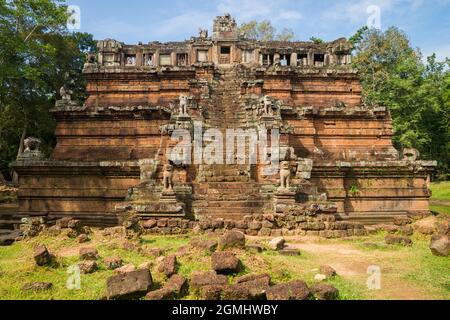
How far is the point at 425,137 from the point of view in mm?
33875

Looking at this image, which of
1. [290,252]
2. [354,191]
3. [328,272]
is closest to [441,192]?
[354,191]

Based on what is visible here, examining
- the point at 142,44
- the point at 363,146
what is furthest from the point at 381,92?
the point at 142,44

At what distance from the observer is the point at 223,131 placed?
49.8ft

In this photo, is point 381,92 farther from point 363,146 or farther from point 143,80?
point 143,80

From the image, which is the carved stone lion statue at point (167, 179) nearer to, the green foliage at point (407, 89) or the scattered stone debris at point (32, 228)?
the scattered stone debris at point (32, 228)

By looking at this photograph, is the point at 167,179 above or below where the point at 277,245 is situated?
above

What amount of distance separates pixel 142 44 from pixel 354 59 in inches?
951

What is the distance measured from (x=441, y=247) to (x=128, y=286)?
7.04m

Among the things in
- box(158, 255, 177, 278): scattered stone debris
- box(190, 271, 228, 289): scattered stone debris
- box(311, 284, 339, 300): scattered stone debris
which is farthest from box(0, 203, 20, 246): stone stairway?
box(311, 284, 339, 300): scattered stone debris

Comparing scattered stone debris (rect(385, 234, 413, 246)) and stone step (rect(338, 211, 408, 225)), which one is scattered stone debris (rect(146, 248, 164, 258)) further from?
stone step (rect(338, 211, 408, 225))

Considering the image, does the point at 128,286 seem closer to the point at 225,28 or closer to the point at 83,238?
the point at 83,238

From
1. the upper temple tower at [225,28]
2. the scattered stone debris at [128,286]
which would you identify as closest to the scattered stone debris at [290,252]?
the scattered stone debris at [128,286]

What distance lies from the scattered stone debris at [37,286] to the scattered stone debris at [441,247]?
8.17 meters
